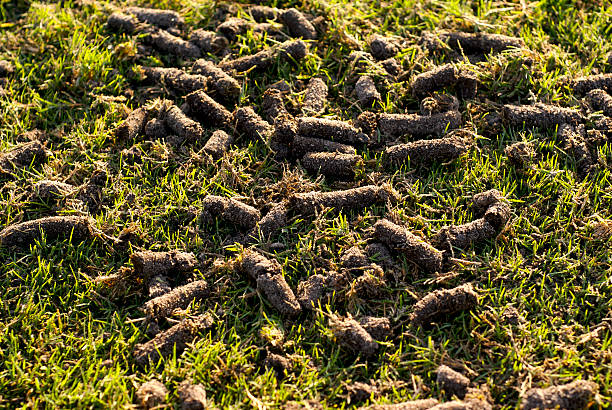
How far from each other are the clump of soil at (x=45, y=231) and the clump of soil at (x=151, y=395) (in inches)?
51.2

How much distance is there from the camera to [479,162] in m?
5.02

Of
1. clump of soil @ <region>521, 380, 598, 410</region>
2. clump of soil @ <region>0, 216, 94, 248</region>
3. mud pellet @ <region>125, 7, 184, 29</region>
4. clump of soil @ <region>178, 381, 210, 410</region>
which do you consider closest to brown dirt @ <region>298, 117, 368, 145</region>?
clump of soil @ <region>0, 216, 94, 248</region>

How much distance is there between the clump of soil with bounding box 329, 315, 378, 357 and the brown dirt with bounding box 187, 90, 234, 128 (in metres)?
2.02

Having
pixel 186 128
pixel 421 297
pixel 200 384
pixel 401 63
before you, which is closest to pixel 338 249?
pixel 421 297

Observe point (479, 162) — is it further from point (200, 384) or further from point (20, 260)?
point (20, 260)

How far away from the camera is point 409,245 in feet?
14.6

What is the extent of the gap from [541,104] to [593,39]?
104 cm

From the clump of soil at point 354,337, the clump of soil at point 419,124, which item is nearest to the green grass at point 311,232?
the clump of soil at point 354,337

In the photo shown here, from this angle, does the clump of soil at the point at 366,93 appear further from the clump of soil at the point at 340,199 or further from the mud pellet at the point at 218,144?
the mud pellet at the point at 218,144

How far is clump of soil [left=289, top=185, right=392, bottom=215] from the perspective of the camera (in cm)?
474

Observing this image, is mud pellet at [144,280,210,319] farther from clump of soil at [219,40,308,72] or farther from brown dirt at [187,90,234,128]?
clump of soil at [219,40,308,72]

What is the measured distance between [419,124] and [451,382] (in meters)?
2.09

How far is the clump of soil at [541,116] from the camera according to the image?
17.0ft

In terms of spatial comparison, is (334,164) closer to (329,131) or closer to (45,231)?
(329,131)
